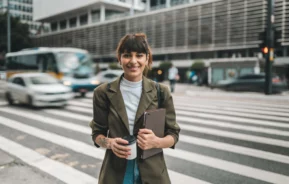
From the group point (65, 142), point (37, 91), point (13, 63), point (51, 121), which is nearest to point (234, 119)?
point (65, 142)

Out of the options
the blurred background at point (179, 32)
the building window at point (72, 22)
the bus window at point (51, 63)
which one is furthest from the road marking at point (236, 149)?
the building window at point (72, 22)

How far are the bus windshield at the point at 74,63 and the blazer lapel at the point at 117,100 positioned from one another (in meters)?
15.3

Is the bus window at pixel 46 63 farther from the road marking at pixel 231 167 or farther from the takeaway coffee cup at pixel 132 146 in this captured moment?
the takeaway coffee cup at pixel 132 146

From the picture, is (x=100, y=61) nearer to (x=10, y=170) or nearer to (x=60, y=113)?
(x=60, y=113)

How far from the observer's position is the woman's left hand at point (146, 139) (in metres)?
1.64

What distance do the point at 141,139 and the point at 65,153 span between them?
3.94 m

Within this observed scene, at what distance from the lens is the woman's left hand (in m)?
1.64

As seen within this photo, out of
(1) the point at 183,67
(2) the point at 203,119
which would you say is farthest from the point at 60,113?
(1) the point at 183,67

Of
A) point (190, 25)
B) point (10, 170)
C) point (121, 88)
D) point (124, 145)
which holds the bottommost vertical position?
point (10, 170)

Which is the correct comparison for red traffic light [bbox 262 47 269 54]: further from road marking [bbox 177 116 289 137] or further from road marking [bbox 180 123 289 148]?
road marking [bbox 180 123 289 148]

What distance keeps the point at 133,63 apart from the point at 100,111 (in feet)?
1.24

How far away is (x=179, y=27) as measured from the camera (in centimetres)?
3928

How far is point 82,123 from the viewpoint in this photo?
8.07 meters

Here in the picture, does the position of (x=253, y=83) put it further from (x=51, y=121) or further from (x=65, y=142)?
(x=65, y=142)
